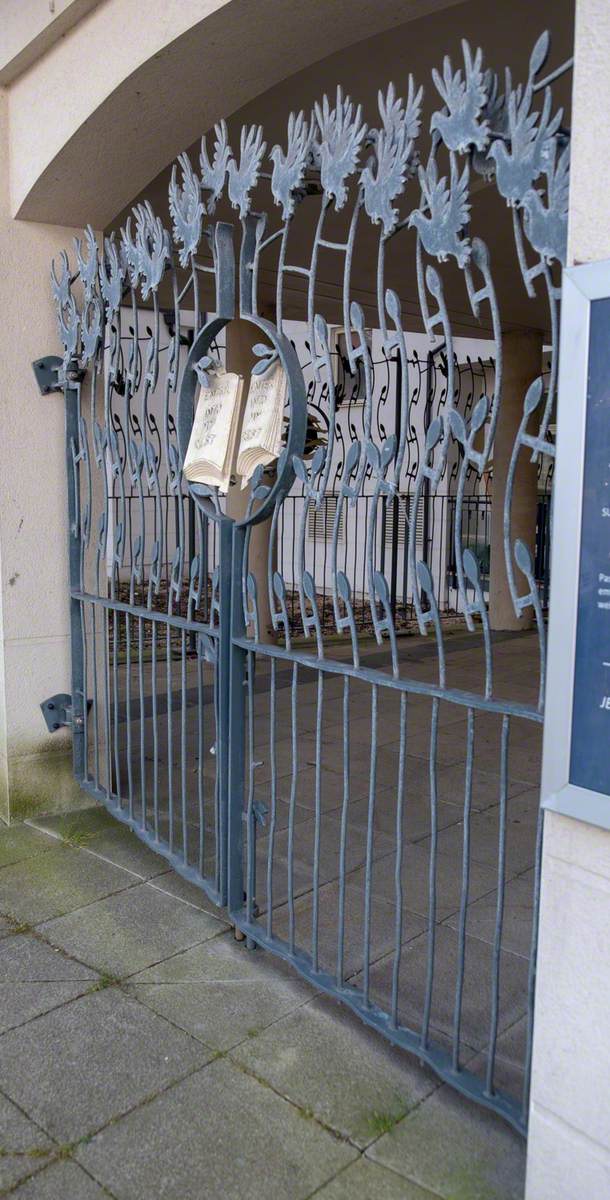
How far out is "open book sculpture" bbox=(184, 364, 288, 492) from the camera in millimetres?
3023

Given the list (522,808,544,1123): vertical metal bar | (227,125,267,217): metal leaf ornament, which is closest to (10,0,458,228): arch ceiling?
(227,125,267,217): metal leaf ornament

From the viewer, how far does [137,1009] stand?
2.96m

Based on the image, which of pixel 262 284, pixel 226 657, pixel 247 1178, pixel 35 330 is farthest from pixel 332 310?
pixel 247 1178

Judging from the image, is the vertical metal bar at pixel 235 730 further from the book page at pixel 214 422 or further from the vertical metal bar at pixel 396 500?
the vertical metal bar at pixel 396 500

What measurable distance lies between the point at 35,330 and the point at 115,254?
80 centimetres

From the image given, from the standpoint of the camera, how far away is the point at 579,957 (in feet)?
6.31

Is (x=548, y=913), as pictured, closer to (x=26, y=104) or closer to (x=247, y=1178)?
(x=247, y=1178)

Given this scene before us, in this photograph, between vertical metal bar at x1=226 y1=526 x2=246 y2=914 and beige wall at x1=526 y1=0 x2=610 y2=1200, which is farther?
vertical metal bar at x1=226 y1=526 x2=246 y2=914

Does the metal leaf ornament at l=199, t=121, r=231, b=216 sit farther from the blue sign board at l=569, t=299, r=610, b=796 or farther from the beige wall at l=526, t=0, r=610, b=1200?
the blue sign board at l=569, t=299, r=610, b=796

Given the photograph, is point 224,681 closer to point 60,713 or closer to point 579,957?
point 60,713

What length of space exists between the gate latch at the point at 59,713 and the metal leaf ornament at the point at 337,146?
9.24ft

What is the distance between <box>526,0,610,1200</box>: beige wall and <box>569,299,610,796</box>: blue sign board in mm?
70

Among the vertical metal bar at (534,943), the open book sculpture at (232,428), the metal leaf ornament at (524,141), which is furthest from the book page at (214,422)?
the vertical metal bar at (534,943)

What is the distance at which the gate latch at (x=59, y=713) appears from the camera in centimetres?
453
